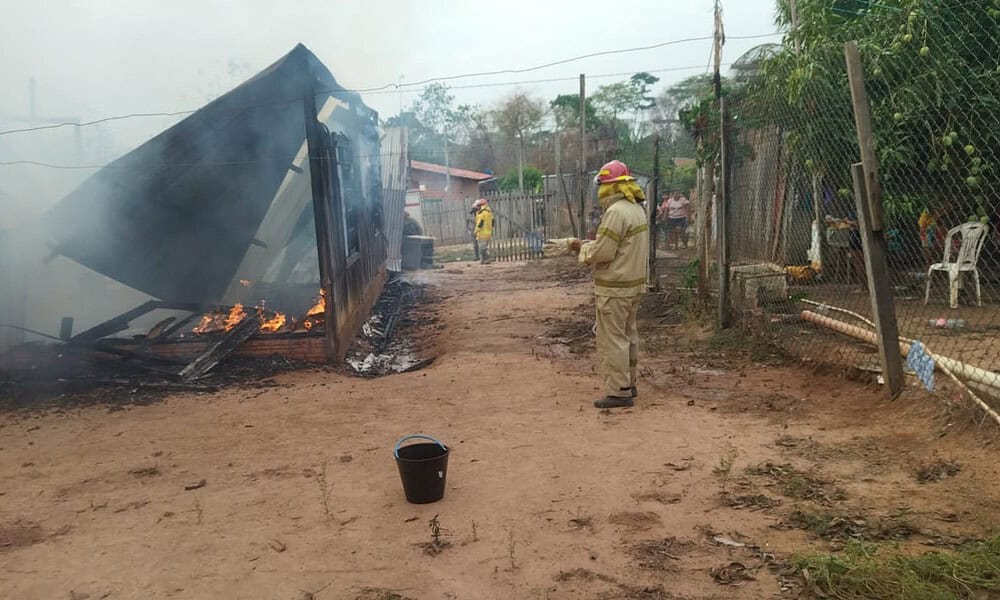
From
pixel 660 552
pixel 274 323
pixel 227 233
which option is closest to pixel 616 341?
pixel 660 552

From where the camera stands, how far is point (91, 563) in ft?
11.0

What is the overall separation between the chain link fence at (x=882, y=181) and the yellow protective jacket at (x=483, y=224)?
10763mm

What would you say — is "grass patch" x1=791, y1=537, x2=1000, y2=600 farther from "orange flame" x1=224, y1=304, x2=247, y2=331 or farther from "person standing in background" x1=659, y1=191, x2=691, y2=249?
"person standing in background" x1=659, y1=191, x2=691, y2=249

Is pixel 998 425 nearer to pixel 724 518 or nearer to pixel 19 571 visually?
pixel 724 518

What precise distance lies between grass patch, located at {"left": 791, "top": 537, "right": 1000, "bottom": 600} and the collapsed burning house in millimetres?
5732

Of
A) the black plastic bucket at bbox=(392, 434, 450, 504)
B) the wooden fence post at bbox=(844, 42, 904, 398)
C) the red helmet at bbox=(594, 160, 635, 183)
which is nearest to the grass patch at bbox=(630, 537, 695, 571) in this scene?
the black plastic bucket at bbox=(392, 434, 450, 504)

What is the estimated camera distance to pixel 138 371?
7.06 meters

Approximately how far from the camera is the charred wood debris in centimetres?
657

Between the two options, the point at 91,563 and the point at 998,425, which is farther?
the point at 998,425

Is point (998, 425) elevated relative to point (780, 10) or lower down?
lower down

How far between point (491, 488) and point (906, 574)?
2.13 metres

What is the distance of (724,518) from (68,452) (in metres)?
4.65

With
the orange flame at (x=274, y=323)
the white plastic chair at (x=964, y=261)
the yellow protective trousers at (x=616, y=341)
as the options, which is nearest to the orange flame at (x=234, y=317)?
the orange flame at (x=274, y=323)

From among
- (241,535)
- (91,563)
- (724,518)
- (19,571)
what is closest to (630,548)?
(724,518)
